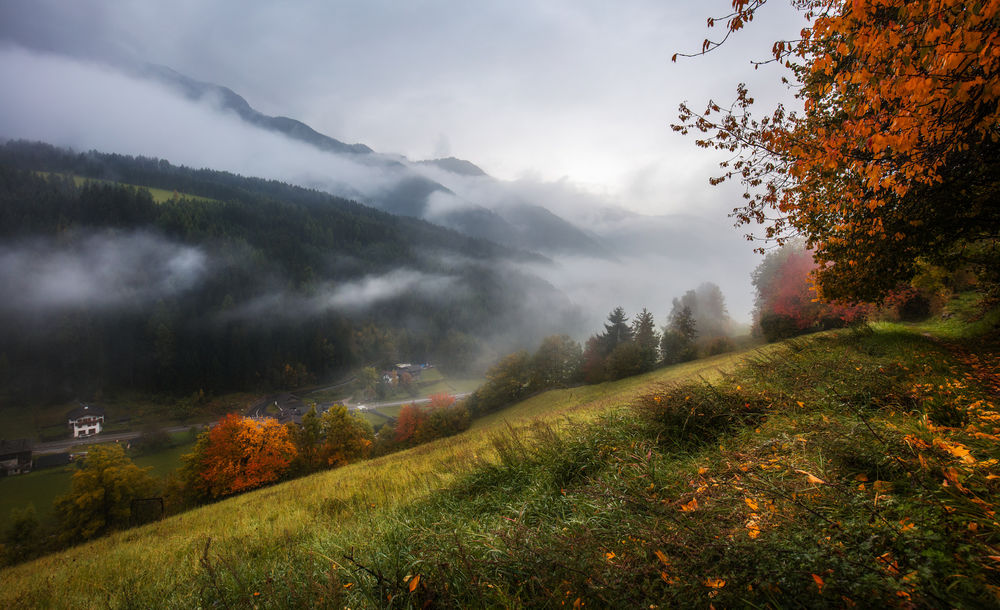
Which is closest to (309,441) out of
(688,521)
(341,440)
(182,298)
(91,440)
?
(341,440)

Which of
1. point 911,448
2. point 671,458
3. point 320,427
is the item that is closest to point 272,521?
point 671,458

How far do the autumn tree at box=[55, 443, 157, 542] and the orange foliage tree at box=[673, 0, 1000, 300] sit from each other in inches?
1775

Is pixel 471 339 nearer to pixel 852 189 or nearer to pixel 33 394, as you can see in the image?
pixel 33 394

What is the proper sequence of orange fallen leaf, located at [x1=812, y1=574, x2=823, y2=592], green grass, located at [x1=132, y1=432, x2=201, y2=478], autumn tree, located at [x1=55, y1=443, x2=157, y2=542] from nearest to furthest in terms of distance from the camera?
orange fallen leaf, located at [x1=812, y1=574, x2=823, y2=592]
autumn tree, located at [x1=55, y1=443, x2=157, y2=542]
green grass, located at [x1=132, y1=432, x2=201, y2=478]

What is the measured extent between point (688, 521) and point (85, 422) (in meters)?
130

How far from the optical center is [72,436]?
81.0 m

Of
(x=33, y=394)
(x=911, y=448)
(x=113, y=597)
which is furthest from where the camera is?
(x=33, y=394)

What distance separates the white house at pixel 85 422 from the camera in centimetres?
Result: 8219

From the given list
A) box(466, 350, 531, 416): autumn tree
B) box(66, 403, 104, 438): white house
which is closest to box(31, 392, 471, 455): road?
box(66, 403, 104, 438): white house

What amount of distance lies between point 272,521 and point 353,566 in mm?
5094

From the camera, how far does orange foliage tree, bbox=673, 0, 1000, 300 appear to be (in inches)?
140

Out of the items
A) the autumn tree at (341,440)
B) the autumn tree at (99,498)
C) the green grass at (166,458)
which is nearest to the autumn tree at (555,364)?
the autumn tree at (341,440)

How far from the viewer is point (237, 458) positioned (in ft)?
100

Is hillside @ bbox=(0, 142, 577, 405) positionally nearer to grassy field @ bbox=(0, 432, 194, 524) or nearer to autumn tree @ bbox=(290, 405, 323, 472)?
grassy field @ bbox=(0, 432, 194, 524)
